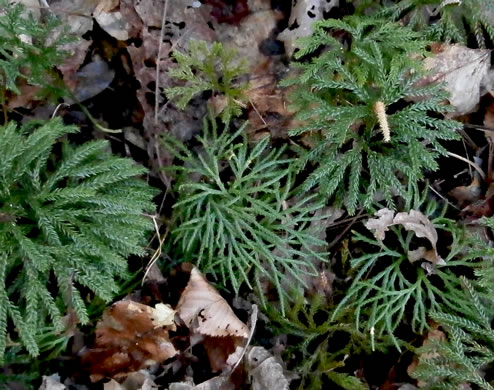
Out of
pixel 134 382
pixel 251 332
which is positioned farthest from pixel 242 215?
pixel 134 382

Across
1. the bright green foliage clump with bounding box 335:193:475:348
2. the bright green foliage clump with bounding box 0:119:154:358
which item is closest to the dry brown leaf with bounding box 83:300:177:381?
the bright green foliage clump with bounding box 0:119:154:358

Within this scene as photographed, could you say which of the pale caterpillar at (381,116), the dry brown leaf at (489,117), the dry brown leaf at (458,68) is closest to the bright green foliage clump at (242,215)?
the pale caterpillar at (381,116)

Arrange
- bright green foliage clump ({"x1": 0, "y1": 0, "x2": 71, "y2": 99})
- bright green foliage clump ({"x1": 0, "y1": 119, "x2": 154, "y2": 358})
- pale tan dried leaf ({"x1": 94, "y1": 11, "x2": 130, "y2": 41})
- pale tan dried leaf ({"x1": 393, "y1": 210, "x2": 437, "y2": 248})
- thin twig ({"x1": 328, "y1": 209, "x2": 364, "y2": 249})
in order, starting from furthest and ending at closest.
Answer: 1. pale tan dried leaf ({"x1": 94, "y1": 11, "x2": 130, "y2": 41})
2. thin twig ({"x1": 328, "y1": 209, "x2": 364, "y2": 249})
3. pale tan dried leaf ({"x1": 393, "y1": 210, "x2": 437, "y2": 248})
4. bright green foliage clump ({"x1": 0, "y1": 0, "x2": 71, "y2": 99})
5. bright green foliage clump ({"x1": 0, "y1": 119, "x2": 154, "y2": 358})

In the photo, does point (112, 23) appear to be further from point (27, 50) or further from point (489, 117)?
point (489, 117)

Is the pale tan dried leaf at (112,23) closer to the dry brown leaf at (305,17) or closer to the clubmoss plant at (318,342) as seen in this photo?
the dry brown leaf at (305,17)

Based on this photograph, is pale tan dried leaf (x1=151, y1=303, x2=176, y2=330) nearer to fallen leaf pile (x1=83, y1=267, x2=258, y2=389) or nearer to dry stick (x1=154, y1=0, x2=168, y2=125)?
fallen leaf pile (x1=83, y1=267, x2=258, y2=389)

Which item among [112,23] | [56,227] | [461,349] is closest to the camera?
[56,227]

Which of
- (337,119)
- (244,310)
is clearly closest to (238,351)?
(244,310)
